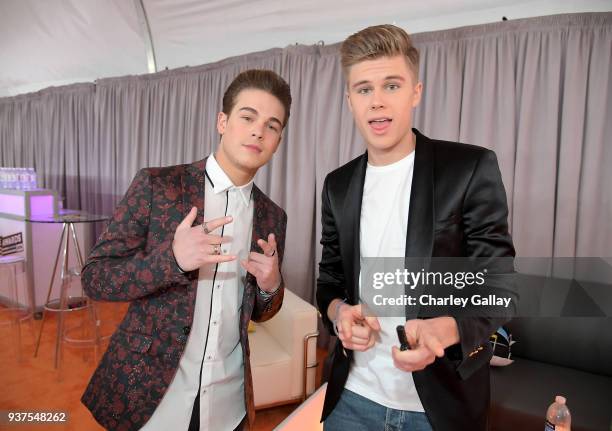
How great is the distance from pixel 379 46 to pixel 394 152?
0.31 m

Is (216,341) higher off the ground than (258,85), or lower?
lower

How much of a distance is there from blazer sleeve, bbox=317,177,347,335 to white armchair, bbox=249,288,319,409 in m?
1.65

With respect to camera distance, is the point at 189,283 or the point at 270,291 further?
the point at 270,291

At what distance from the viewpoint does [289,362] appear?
2.98 m

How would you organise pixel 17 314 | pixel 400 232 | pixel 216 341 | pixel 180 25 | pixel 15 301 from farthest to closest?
1. pixel 180 25
2. pixel 15 301
3. pixel 17 314
4. pixel 216 341
5. pixel 400 232

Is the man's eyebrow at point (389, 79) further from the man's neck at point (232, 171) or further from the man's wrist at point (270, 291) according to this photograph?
the man's wrist at point (270, 291)

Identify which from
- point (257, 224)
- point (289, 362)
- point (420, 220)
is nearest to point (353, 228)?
point (420, 220)

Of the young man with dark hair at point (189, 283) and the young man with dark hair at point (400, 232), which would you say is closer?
the young man with dark hair at point (400, 232)

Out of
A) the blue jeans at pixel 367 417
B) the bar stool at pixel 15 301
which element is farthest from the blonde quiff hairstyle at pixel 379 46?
the bar stool at pixel 15 301

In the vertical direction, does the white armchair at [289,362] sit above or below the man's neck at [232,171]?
below

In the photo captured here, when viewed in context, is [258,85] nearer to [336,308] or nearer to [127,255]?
[127,255]

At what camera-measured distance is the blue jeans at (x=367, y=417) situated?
47.0 inches

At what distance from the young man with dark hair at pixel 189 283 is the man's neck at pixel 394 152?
48 cm

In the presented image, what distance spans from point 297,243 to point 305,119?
4.58 ft
